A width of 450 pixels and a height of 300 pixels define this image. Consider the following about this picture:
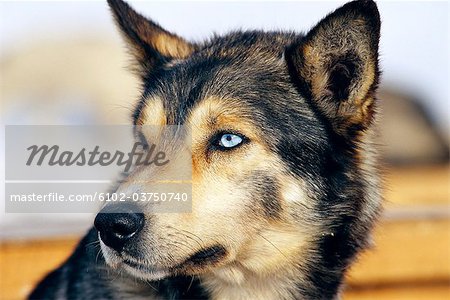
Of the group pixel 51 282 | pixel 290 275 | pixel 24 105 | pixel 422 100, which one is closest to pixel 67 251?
pixel 51 282

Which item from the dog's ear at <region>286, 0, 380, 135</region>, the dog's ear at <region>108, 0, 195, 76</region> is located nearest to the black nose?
the dog's ear at <region>286, 0, 380, 135</region>

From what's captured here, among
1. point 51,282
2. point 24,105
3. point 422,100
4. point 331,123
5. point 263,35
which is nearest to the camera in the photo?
point 331,123

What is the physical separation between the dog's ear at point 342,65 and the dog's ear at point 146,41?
2.51 feet

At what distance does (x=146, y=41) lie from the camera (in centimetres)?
332

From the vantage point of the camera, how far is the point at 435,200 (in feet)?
18.2

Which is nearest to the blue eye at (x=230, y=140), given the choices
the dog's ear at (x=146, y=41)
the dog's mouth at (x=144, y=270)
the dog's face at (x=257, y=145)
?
the dog's face at (x=257, y=145)

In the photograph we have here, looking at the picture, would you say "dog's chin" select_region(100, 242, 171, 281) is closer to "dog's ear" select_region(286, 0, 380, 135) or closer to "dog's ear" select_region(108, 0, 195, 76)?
"dog's ear" select_region(286, 0, 380, 135)

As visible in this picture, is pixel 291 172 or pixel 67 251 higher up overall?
pixel 291 172

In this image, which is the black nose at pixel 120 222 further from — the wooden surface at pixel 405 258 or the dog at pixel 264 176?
the wooden surface at pixel 405 258

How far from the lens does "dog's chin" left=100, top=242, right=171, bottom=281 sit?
2492mm

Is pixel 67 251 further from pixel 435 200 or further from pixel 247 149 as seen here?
pixel 435 200

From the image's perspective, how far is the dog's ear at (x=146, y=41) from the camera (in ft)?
10.7

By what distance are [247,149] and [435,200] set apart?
3385mm

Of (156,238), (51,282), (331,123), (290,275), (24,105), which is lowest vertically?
(24,105)
